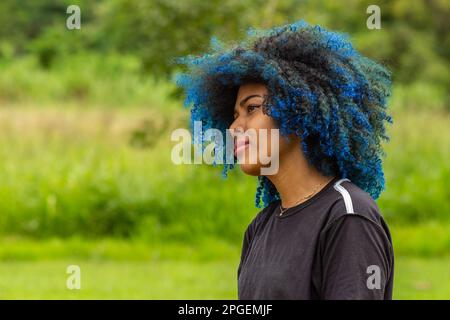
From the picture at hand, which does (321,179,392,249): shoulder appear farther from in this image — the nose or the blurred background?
the blurred background

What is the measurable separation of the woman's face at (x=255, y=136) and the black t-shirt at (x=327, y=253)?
0.68ft

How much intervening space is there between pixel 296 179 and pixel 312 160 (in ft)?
0.27

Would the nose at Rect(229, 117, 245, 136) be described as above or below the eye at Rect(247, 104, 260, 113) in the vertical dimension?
below

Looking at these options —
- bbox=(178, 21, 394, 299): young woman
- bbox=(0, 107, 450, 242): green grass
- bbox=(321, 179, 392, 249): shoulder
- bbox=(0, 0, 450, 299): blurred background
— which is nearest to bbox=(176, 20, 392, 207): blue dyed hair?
bbox=(178, 21, 394, 299): young woman

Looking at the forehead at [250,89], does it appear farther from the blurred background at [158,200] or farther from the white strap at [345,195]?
the blurred background at [158,200]

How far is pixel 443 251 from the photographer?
430 inches

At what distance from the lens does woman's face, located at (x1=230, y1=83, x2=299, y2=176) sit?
321 cm

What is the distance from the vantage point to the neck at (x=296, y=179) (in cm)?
318

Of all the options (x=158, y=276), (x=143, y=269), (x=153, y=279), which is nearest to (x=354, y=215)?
(x=153, y=279)

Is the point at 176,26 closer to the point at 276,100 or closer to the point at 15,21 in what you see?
the point at 276,100

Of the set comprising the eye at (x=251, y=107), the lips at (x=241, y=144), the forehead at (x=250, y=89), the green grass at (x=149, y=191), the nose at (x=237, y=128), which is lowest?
the lips at (x=241, y=144)

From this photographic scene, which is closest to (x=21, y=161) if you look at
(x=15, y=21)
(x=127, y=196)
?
(x=127, y=196)

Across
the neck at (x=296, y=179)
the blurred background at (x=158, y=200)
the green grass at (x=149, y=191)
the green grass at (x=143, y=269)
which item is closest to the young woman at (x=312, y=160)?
the neck at (x=296, y=179)
